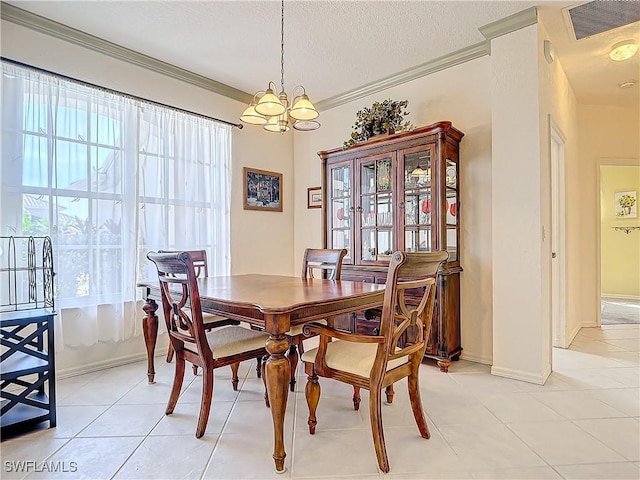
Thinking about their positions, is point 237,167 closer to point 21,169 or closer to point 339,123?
point 339,123

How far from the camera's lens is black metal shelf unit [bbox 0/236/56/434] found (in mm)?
1831

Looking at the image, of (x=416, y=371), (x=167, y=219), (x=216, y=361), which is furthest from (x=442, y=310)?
(x=167, y=219)

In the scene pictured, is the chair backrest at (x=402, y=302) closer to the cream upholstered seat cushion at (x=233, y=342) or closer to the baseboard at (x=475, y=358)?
the cream upholstered seat cushion at (x=233, y=342)

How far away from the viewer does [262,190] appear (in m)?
4.07

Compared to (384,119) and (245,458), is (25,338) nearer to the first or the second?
(245,458)

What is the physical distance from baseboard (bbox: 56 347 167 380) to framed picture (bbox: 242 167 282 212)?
1.73 metres

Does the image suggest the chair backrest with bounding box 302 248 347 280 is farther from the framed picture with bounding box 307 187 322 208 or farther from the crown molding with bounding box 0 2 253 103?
the crown molding with bounding box 0 2 253 103

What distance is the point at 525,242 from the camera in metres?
2.53

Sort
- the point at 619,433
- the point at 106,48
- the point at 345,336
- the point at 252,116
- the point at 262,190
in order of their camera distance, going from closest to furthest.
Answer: the point at 345,336 < the point at 619,433 < the point at 252,116 < the point at 106,48 < the point at 262,190

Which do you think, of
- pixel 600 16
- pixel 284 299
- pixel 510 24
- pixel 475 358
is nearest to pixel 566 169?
pixel 600 16

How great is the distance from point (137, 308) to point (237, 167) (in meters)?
1.70

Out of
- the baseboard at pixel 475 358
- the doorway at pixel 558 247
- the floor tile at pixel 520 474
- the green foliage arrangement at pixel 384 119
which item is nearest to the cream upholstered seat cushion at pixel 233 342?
the floor tile at pixel 520 474

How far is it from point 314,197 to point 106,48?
2.36 m

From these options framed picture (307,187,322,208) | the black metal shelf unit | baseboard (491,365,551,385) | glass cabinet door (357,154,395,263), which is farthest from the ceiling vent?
the black metal shelf unit
